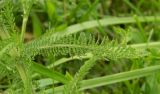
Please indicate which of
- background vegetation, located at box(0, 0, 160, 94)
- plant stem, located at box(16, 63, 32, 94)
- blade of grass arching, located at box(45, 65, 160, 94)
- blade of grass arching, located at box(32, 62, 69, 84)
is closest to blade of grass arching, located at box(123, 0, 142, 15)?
background vegetation, located at box(0, 0, 160, 94)

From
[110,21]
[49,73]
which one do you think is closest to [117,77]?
[49,73]

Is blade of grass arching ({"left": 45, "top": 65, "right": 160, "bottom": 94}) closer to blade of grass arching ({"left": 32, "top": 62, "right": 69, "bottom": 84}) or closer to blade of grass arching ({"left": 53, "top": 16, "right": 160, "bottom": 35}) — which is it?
blade of grass arching ({"left": 32, "top": 62, "right": 69, "bottom": 84})

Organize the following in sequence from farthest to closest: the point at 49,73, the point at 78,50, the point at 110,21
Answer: the point at 110,21 < the point at 49,73 < the point at 78,50

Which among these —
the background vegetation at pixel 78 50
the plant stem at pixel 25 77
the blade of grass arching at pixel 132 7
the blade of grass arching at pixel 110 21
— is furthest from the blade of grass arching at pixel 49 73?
the blade of grass arching at pixel 132 7

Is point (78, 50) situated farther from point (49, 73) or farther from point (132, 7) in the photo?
point (132, 7)

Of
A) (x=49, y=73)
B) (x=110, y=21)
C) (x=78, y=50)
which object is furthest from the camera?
(x=110, y=21)

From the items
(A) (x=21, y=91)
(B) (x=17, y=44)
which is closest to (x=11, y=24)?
(B) (x=17, y=44)

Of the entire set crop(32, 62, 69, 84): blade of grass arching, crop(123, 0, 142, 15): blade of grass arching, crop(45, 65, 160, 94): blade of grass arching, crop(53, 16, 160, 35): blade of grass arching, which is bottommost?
crop(45, 65, 160, 94): blade of grass arching

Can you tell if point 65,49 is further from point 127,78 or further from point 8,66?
point 127,78

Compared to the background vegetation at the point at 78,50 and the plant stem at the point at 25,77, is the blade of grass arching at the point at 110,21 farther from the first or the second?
the plant stem at the point at 25,77
